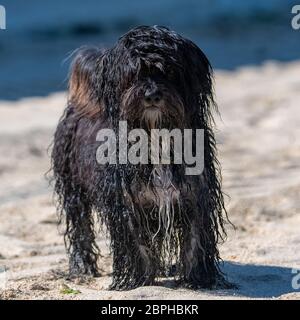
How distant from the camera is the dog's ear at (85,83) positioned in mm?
6770

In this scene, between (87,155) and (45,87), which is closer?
(87,155)

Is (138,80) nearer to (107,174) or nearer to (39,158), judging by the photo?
(107,174)

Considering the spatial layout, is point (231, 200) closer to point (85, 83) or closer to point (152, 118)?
point (85, 83)

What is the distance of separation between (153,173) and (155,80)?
578mm

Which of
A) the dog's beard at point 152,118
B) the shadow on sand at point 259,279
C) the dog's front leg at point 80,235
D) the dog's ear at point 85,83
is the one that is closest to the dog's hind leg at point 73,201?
the dog's front leg at point 80,235

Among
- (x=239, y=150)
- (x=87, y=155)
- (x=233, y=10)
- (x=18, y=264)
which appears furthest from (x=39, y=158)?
(x=233, y=10)

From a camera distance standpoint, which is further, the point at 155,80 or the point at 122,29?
the point at 122,29

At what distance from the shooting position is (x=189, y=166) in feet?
20.6

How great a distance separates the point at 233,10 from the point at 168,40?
14.2 m

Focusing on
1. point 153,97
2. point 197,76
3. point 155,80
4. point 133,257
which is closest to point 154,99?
point 153,97

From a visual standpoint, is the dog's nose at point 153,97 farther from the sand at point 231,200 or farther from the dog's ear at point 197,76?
the sand at point 231,200

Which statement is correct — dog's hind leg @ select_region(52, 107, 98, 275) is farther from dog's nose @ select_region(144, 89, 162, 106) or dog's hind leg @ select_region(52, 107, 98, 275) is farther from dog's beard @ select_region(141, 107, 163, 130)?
dog's nose @ select_region(144, 89, 162, 106)

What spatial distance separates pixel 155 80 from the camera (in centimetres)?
600

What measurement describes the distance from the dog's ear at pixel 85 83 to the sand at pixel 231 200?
43.7 inches
